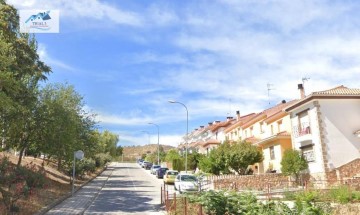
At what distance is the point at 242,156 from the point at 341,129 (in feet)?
28.2

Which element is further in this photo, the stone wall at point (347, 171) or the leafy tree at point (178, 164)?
the leafy tree at point (178, 164)

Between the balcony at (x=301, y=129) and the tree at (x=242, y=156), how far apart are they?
3842 mm

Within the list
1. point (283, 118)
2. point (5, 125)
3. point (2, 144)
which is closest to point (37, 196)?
point (5, 125)

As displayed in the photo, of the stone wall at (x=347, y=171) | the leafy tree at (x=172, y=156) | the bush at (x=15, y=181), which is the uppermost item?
the leafy tree at (x=172, y=156)

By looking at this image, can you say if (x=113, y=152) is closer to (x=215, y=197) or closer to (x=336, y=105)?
(x=336, y=105)

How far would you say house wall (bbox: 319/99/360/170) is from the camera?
29141mm

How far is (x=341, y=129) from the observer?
29.5 metres

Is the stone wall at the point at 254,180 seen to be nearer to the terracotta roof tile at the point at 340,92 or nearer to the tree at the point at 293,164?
the tree at the point at 293,164

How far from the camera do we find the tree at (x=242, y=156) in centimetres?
3409

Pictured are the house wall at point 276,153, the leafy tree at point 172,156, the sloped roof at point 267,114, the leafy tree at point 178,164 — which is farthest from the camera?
the leafy tree at point 172,156

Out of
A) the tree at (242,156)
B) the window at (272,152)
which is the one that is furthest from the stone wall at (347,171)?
the window at (272,152)

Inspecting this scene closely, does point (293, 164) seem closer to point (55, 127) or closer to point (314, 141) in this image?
point (314, 141)

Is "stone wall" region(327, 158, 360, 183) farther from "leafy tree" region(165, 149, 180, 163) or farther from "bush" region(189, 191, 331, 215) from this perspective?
"leafy tree" region(165, 149, 180, 163)

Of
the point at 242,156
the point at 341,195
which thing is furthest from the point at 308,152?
the point at 341,195
